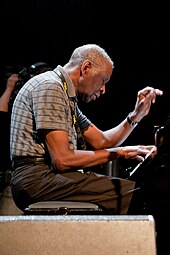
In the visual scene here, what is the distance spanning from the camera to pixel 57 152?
192cm

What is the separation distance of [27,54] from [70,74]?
2.46 m

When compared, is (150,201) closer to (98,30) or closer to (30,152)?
(30,152)

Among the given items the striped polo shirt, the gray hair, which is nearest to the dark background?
the gray hair

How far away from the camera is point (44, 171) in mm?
2012

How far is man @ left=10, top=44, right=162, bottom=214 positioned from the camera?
1939mm

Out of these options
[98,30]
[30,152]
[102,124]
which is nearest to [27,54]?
[98,30]

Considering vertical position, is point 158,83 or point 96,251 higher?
point 158,83

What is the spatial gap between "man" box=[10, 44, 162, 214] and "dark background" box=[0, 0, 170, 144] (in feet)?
7.95

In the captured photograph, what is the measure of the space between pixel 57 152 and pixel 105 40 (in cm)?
296

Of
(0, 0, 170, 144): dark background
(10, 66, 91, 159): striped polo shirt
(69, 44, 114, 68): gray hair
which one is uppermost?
(0, 0, 170, 144): dark background

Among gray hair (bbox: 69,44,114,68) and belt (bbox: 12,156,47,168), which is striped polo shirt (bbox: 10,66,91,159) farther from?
gray hair (bbox: 69,44,114,68)

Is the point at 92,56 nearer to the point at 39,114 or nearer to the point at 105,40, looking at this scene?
the point at 39,114

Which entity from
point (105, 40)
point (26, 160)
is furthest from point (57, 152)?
point (105, 40)

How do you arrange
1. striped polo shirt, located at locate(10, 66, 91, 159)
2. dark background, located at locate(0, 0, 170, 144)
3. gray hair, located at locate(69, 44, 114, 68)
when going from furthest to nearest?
dark background, located at locate(0, 0, 170, 144)
gray hair, located at locate(69, 44, 114, 68)
striped polo shirt, located at locate(10, 66, 91, 159)
